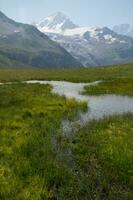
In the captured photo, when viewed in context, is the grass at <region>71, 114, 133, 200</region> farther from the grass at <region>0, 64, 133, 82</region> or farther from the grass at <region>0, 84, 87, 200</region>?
the grass at <region>0, 64, 133, 82</region>

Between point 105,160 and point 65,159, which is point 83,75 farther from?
point 105,160

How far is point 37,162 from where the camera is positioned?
15.0 meters

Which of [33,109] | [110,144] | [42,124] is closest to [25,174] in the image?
[110,144]

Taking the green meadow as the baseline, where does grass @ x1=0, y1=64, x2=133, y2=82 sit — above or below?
below

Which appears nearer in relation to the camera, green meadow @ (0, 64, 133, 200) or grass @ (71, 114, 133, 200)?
green meadow @ (0, 64, 133, 200)

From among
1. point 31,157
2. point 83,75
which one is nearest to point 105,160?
point 31,157

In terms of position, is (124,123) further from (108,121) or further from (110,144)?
(110,144)

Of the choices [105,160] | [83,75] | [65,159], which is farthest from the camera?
[83,75]

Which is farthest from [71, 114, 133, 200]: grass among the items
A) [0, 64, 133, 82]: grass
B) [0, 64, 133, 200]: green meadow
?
[0, 64, 133, 82]: grass

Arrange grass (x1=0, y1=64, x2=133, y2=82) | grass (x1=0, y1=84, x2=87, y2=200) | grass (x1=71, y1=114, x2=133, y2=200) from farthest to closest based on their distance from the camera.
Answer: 1. grass (x1=0, y1=64, x2=133, y2=82)
2. grass (x1=71, y1=114, x2=133, y2=200)
3. grass (x1=0, y1=84, x2=87, y2=200)

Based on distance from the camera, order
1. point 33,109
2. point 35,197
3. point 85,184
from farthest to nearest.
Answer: point 33,109 → point 85,184 → point 35,197

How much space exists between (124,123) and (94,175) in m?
9.70

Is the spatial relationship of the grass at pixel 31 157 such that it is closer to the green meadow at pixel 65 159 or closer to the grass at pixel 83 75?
the green meadow at pixel 65 159

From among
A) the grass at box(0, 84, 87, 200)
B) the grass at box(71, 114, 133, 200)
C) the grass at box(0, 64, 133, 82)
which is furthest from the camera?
the grass at box(0, 64, 133, 82)
